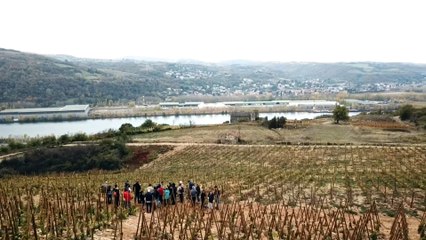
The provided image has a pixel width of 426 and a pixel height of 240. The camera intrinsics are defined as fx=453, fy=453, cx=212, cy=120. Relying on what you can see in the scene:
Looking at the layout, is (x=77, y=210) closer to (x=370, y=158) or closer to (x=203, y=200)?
(x=203, y=200)

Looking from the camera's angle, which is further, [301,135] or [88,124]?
[88,124]

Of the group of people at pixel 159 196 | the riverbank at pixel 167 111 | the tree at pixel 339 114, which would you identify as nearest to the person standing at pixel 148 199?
the group of people at pixel 159 196

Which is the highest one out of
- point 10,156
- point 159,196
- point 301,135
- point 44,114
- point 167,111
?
point 159,196

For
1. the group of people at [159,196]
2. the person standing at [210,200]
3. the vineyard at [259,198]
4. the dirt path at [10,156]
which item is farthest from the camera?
the dirt path at [10,156]

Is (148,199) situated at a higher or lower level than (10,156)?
higher

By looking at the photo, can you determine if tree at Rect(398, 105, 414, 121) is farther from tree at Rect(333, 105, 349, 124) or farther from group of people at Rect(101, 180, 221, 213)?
group of people at Rect(101, 180, 221, 213)

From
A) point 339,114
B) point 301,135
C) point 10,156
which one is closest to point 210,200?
point 301,135

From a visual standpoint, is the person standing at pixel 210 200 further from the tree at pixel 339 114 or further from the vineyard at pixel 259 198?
the tree at pixel 339 114

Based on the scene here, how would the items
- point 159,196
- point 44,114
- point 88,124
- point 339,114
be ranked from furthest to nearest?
point 44,114
point 88,124
point 339,114
point 159,196

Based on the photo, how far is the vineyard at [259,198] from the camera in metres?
18.1

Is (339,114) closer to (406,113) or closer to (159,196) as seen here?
(406,113)

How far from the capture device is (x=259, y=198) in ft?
86.1

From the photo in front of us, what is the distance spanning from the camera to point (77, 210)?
20875 mm

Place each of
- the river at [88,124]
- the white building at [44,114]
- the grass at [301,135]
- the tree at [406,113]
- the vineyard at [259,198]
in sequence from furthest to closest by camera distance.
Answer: the white building at [44,114]
the river at [88,124]
the tree at [406,113]
the grass at [301,135]
the vineyard at [259,198]
